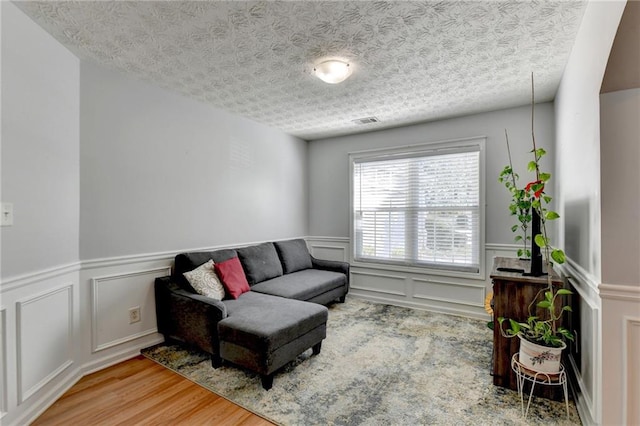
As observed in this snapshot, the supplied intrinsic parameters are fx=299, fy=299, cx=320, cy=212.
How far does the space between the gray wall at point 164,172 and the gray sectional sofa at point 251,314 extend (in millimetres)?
383

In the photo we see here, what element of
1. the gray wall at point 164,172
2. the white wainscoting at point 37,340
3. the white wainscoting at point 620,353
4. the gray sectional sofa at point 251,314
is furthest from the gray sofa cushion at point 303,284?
the white wainscoting at point 620,353

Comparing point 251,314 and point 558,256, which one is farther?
point 251,314

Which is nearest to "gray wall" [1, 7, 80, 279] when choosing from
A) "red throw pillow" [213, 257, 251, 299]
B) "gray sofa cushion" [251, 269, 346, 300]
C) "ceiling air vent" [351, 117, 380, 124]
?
"red throw pillow" [213, 257, 251, 299]

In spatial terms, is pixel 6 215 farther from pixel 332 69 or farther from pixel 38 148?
pixel 332 69

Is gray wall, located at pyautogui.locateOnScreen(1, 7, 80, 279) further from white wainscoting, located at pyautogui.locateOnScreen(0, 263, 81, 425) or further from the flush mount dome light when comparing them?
the flush mount dome light

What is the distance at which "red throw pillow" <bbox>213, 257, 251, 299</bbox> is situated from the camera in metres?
2.94

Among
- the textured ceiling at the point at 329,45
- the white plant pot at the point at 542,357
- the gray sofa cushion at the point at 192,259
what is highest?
the textured ceiling at the point at 329,45

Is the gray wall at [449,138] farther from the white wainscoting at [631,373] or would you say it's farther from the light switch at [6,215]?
the light switch at [6,215]

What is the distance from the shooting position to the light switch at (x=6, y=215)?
5.60 ft

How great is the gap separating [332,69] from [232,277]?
2.14m

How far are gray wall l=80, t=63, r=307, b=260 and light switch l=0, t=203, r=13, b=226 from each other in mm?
629

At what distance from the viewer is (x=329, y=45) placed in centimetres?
215

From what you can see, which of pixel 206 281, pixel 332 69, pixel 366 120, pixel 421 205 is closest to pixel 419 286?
pixel 421 205

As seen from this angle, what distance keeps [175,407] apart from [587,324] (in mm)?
2660
